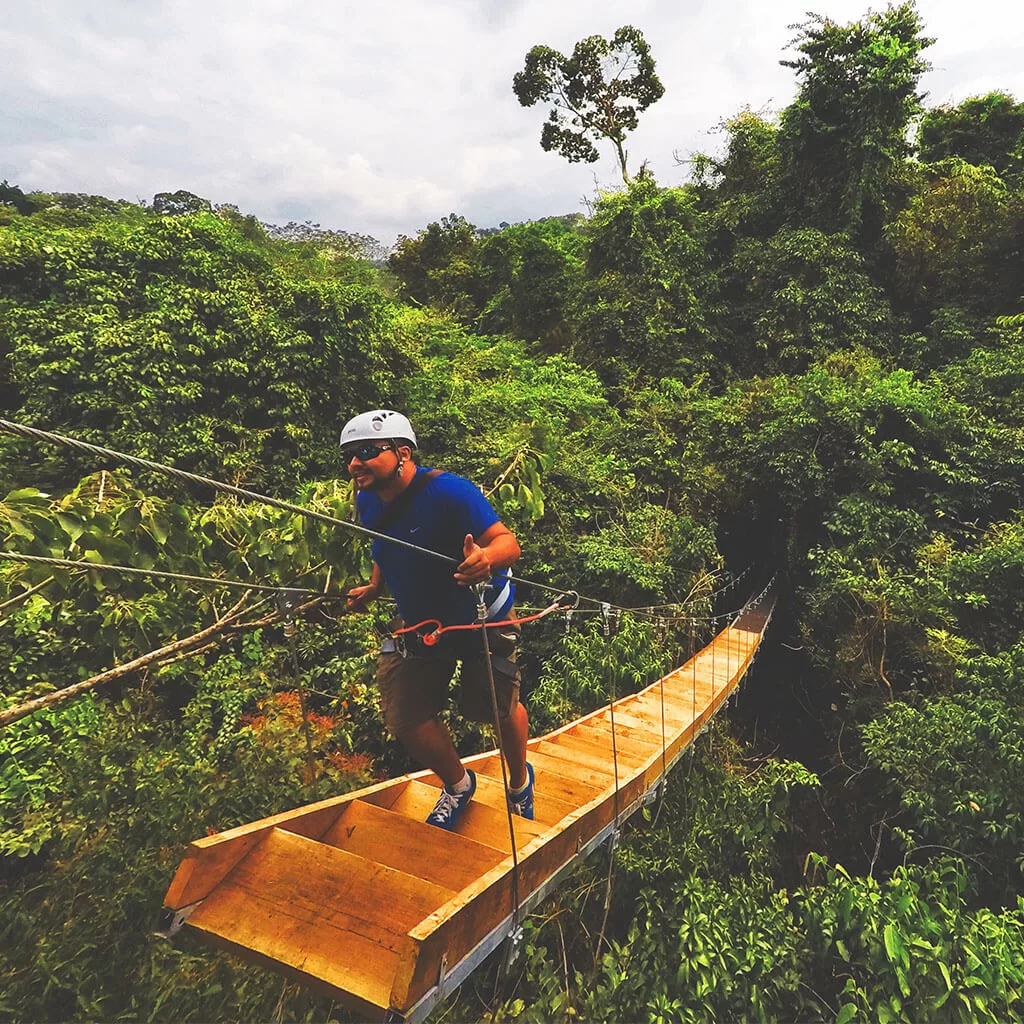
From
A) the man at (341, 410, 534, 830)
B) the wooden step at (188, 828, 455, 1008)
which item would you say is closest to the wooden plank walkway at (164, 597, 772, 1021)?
the wooden step at (188, 828, 455, 1008)

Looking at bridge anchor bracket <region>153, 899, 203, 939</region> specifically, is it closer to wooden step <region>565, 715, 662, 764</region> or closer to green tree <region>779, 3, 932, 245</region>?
wooden step <region>565, 715, 662, 764</region>

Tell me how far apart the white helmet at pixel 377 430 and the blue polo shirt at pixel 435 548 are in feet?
0.39

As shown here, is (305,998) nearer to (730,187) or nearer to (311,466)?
(311,466)

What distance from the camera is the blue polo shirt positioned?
1602mm

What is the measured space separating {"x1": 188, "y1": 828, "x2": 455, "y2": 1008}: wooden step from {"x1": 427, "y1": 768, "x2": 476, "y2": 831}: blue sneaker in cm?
44

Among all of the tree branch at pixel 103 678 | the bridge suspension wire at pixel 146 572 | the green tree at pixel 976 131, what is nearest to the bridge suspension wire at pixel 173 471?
the bridge suspension wire at pixel 146 572

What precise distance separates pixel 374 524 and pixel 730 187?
13109 millimetres

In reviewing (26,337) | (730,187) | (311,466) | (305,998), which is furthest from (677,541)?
(730,187)

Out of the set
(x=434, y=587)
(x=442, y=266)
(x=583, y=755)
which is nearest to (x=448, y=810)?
(x=434, y=587)

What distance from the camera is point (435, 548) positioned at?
1.62 metres

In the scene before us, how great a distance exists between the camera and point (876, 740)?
12.3ft

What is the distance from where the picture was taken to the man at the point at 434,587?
155cm

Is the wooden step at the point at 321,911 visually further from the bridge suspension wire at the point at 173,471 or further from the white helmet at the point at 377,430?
the white helmet at the point at 377,430

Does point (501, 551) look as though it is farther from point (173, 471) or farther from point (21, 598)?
point (21, 598)
